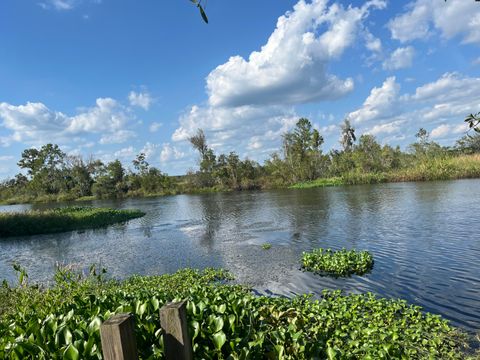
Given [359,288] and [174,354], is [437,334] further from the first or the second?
[174,354]

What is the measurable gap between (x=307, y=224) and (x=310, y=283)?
10427mm

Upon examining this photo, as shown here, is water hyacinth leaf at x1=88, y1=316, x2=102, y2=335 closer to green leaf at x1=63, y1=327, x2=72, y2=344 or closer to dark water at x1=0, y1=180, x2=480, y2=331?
green leaf at x1=63, y1=327, x2=72, y2=344

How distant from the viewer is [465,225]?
15172mm

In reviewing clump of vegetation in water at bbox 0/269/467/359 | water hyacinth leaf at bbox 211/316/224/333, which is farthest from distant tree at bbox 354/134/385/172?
water hyacinth leaf at bbox 211/316/224/333

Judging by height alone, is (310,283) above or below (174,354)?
below

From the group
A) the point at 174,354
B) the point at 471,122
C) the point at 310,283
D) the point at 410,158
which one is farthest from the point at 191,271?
the point at 410,158

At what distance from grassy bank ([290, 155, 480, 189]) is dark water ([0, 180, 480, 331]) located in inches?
869

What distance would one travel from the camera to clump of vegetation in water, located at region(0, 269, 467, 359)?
122 inches

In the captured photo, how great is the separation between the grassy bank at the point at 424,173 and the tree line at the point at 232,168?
176 cm

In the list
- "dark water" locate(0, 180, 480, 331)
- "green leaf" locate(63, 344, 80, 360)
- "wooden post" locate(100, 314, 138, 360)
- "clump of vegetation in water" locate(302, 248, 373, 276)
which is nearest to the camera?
"wooden post" locate(100, 314, 138, 360)

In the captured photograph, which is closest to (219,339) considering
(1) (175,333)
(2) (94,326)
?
(1) (175,333)

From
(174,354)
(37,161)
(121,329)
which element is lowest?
(174,354)

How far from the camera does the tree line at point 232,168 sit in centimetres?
5619

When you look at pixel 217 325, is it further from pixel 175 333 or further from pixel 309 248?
pixel 309 248
